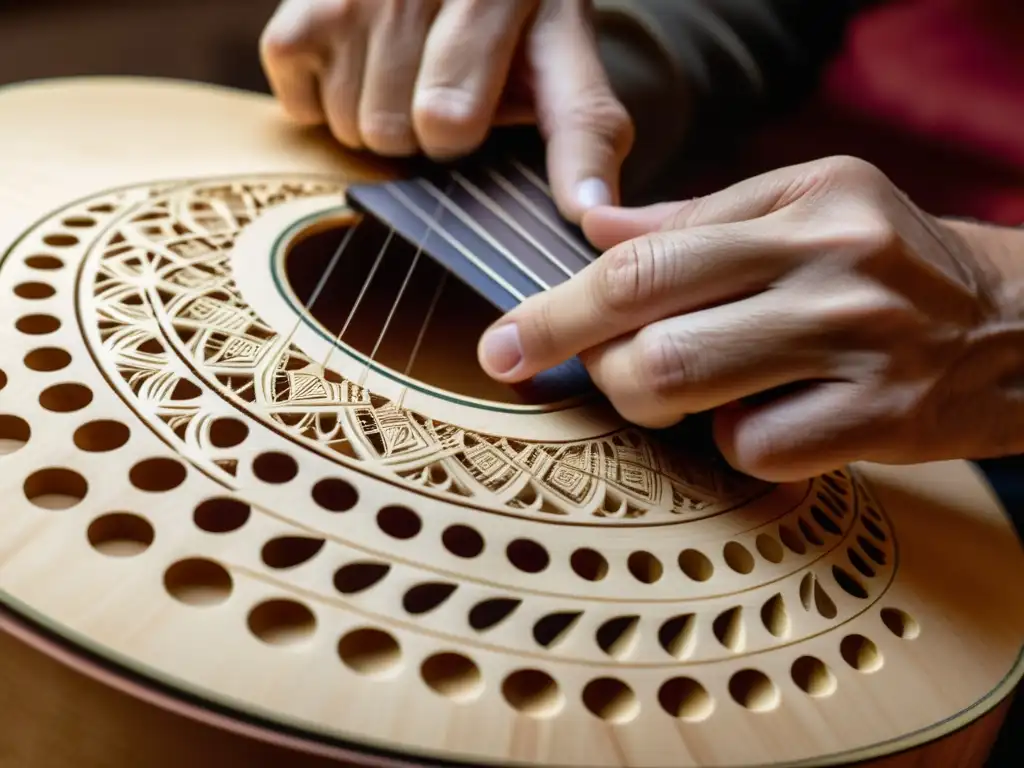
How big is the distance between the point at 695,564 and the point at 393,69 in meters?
0.48

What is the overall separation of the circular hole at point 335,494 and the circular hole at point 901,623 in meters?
0.28

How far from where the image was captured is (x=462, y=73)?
70cm

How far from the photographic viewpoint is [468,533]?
419 millimetres

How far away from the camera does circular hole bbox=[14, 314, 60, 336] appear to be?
1.55 ft

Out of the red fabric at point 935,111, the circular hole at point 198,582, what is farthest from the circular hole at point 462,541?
the red fabric at point 935,111

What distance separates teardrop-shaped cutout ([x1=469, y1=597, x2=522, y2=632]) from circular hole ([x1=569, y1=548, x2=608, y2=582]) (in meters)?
0.04

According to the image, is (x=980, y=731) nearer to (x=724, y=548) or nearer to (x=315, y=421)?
(x=724, y=548)

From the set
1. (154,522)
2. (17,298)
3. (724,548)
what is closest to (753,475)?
(724,548)

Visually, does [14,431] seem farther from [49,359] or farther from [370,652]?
[370,652]

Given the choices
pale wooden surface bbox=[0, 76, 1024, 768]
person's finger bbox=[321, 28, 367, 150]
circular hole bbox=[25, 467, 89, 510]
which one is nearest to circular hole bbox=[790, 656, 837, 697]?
pale wooden surface bbox=[0, 76, 1024, 768]

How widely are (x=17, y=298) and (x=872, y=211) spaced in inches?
18.9

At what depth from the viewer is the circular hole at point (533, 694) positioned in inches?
13.9

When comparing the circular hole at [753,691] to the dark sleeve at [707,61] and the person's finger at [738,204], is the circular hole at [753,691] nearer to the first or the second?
the person's finger at [738,204]

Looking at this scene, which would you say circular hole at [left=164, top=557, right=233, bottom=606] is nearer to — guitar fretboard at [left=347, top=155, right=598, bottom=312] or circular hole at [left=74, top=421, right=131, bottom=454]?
circular hole at [left=74, top=421, right=131, bottom=454]
